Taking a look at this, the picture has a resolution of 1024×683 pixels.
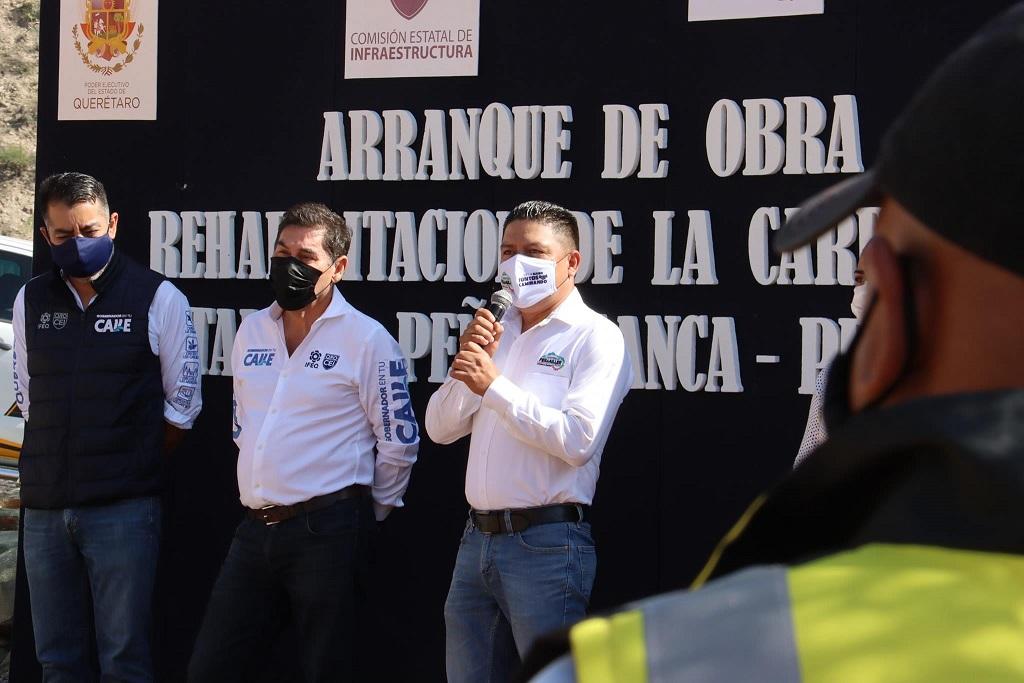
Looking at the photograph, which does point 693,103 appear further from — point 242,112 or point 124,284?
point 124,284

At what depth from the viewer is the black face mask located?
12.7ft

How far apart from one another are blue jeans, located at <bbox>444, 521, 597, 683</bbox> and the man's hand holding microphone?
0.46 metres

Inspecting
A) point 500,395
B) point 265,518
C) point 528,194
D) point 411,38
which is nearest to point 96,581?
point 265,518

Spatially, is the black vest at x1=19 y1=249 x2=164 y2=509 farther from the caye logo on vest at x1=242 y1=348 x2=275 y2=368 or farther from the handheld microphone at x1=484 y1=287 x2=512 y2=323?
the handheld microphone at x1=484 y1=287 x2=512 y2=323

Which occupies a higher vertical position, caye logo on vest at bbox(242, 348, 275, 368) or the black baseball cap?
the black baseball cap

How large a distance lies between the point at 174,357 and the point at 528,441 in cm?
161

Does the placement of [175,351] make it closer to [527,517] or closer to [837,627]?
[527,517]

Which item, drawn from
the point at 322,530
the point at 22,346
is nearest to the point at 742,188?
the point at 322,530

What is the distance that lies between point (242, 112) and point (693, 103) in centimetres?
182

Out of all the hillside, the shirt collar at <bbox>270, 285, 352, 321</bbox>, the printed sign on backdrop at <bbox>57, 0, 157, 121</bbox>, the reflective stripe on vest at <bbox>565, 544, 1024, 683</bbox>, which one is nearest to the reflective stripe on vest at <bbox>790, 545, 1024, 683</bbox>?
the reflective stripe on vest at <bbox>565, 544, 1024, 683</bbox>

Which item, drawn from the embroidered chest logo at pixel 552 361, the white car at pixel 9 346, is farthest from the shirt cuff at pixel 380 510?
the white car at pixel 9 346

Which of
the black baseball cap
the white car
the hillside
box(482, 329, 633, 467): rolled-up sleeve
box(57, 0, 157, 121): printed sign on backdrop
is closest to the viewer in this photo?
the black baseball cap

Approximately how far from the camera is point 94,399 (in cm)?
410

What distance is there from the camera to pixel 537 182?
14.2 ft
